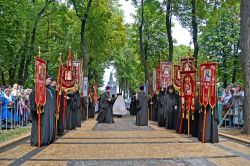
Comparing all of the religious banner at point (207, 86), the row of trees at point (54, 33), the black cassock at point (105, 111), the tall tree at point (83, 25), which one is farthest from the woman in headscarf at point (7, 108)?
the tall tree at point (83, 25)

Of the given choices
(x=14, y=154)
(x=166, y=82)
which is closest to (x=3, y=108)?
(x=14, y=154)

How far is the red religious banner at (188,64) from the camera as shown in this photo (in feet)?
54.6

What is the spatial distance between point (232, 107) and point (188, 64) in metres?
3.73

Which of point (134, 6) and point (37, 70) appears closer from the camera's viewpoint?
point (37, 70)

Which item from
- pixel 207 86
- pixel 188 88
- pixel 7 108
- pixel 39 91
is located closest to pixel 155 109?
pixel 188 88

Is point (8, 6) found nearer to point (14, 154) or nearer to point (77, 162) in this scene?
point (14, 154)

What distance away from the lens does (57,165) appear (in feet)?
29.9

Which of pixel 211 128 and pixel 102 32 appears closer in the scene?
pixel 211 128

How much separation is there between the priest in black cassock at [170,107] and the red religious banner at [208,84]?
178 inches

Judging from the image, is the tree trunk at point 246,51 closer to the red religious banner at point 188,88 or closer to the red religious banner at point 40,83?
the red religious banner at point 188,88

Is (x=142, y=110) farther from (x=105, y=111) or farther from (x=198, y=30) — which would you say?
(x=198, y=30)

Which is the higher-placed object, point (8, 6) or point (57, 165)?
point (8, 6)

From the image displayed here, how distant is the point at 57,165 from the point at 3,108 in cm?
872

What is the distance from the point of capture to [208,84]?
45.7 ft
